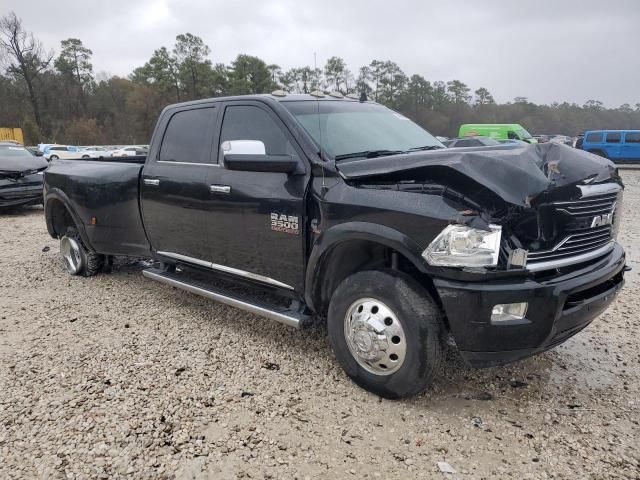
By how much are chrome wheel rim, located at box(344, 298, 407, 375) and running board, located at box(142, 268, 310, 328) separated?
47 cm

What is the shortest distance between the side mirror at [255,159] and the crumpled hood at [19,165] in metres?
8.98

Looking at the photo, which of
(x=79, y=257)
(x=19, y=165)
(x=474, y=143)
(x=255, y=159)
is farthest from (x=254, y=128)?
(x=19, y=165)

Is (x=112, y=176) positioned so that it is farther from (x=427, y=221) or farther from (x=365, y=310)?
(x=427, y=221)

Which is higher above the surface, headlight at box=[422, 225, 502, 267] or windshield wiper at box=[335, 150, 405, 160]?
windshield wiper at box=[335, 150, 405, 160]

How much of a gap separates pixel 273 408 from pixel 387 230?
50.9 inches

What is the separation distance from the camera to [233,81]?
1997 inches

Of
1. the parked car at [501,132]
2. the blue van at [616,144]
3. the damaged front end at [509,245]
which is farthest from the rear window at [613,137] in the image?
the damaged front end at [509,245]

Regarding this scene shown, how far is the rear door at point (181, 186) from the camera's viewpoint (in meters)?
4.10

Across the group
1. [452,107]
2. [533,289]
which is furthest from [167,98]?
[533,289]

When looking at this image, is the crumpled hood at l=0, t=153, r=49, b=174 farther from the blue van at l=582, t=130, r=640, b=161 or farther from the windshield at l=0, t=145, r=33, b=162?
the blue van at l=582, t=130, r=640, b=161

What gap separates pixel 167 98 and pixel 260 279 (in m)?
56.6

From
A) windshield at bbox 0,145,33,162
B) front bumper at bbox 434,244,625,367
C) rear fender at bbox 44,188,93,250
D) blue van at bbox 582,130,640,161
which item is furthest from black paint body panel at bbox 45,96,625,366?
blue van at bbox 582,130,640,161

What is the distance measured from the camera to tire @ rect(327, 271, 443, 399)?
2766 mm

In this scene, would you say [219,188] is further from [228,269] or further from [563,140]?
[563,140]
